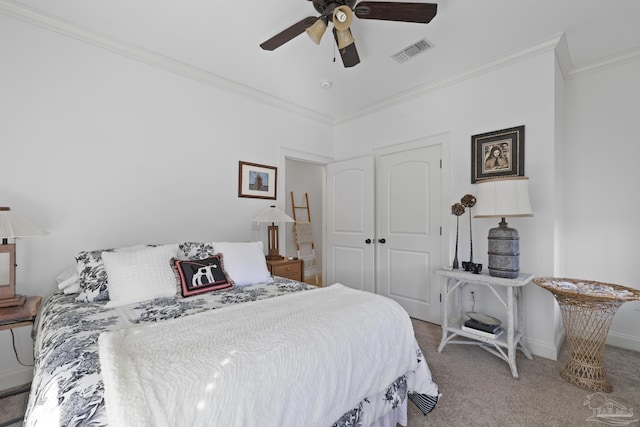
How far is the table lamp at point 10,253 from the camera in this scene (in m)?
1.70

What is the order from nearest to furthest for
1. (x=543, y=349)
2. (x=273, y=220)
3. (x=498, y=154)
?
(x=543, y=349) → (x=498, y=154) → (x=273, y=220)

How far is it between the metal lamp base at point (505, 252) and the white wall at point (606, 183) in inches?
39.5

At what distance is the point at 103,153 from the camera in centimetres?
236

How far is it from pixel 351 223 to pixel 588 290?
95.8 inches

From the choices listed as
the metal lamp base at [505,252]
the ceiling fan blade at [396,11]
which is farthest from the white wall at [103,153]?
the metal lamp base at [505,252]

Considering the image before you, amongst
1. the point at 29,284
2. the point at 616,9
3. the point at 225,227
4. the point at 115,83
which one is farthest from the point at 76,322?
the point at 616,9

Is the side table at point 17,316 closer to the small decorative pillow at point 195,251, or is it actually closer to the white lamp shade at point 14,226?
the white lamp shade at point 14,226

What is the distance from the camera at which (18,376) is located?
2.02 m

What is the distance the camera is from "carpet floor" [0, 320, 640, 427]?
1.65 m

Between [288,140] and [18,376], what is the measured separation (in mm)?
3194

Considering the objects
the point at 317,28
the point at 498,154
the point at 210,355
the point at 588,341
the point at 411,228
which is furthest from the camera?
the point at 411,228

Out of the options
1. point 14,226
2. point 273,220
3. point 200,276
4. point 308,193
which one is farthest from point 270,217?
point 308,193

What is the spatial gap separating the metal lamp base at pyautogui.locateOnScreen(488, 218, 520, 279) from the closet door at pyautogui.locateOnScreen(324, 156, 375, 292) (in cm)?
155

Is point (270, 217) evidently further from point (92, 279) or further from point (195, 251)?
point (92, 279)
